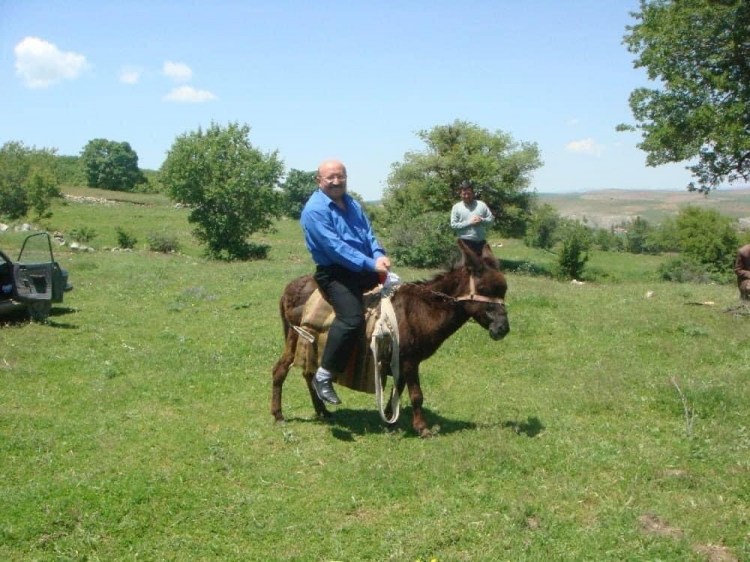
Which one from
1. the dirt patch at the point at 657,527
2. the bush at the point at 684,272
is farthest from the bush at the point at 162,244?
the dirt patch at the point at 657,527

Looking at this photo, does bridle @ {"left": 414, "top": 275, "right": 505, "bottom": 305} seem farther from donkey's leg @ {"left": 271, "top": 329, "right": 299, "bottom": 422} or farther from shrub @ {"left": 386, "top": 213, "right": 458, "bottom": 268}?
shrub @ {"left": 386, "top": 213, "right": 458, "bottom": 268}

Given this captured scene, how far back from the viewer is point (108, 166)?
334ft

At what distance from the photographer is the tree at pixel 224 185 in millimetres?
35906

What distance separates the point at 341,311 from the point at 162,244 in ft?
104

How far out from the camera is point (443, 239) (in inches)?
1231

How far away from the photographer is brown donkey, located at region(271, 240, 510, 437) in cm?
712

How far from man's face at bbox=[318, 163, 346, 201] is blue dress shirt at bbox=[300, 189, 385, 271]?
0.24ft

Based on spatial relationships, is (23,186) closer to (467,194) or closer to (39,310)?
(39,310)

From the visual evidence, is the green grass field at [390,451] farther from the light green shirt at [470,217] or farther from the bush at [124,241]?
the bush at [124,241]

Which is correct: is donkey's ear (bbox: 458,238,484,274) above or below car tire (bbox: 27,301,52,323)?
above

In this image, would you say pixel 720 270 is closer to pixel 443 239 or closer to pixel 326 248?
pixel 443 239

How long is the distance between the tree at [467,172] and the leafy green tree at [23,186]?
23.0 metres

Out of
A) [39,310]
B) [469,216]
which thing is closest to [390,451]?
[469,216]

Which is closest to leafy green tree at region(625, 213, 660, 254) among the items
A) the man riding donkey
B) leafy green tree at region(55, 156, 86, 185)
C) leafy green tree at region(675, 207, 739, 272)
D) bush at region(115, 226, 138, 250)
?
Answer: leafy green tree at region(675, 207, 739, 272)
